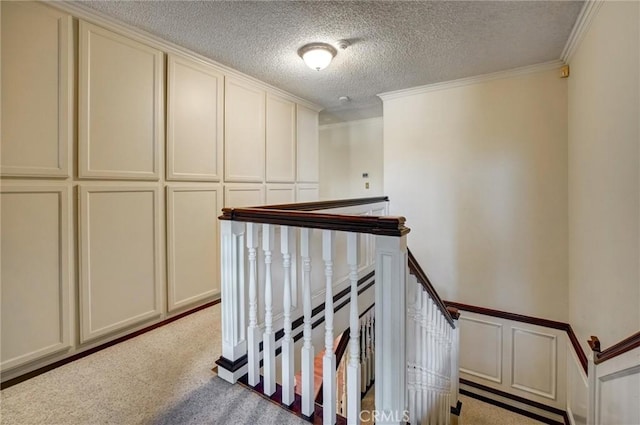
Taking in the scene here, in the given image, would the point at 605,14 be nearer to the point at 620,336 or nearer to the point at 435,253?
the point at 620,336

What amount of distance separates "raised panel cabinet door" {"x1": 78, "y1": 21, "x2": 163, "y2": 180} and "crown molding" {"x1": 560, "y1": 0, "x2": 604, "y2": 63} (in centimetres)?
318

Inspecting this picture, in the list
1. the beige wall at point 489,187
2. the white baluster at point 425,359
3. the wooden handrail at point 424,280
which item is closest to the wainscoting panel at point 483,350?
the beige wall at point 489,187

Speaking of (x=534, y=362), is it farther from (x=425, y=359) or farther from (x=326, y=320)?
(x=326, y=320)

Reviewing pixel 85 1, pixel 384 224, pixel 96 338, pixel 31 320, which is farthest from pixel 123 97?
pixel 384 224

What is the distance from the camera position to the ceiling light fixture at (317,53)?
2523mm

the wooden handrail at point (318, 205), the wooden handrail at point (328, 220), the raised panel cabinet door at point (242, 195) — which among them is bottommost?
the wooden handrail at point (328, 220)

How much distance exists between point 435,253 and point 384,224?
2.90m

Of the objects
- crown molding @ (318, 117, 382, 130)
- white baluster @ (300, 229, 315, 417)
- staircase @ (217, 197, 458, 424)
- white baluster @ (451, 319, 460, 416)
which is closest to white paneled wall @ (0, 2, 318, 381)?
staircase @ (217, 197, 458, 424)

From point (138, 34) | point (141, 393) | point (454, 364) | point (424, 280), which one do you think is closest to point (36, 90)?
point (138, 34)

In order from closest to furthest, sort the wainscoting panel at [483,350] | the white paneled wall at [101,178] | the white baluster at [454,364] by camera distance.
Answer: the white paneled wall at [101,178]
the white baluster at [454,364]
the wainscoting panel at [483,350]

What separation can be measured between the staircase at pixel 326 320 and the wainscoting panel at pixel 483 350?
114 centimetres

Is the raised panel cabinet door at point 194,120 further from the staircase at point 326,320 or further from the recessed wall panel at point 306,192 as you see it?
the recessed wall panel at point 306,192

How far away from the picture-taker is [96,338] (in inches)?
79.5

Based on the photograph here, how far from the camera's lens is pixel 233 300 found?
1603 mm
